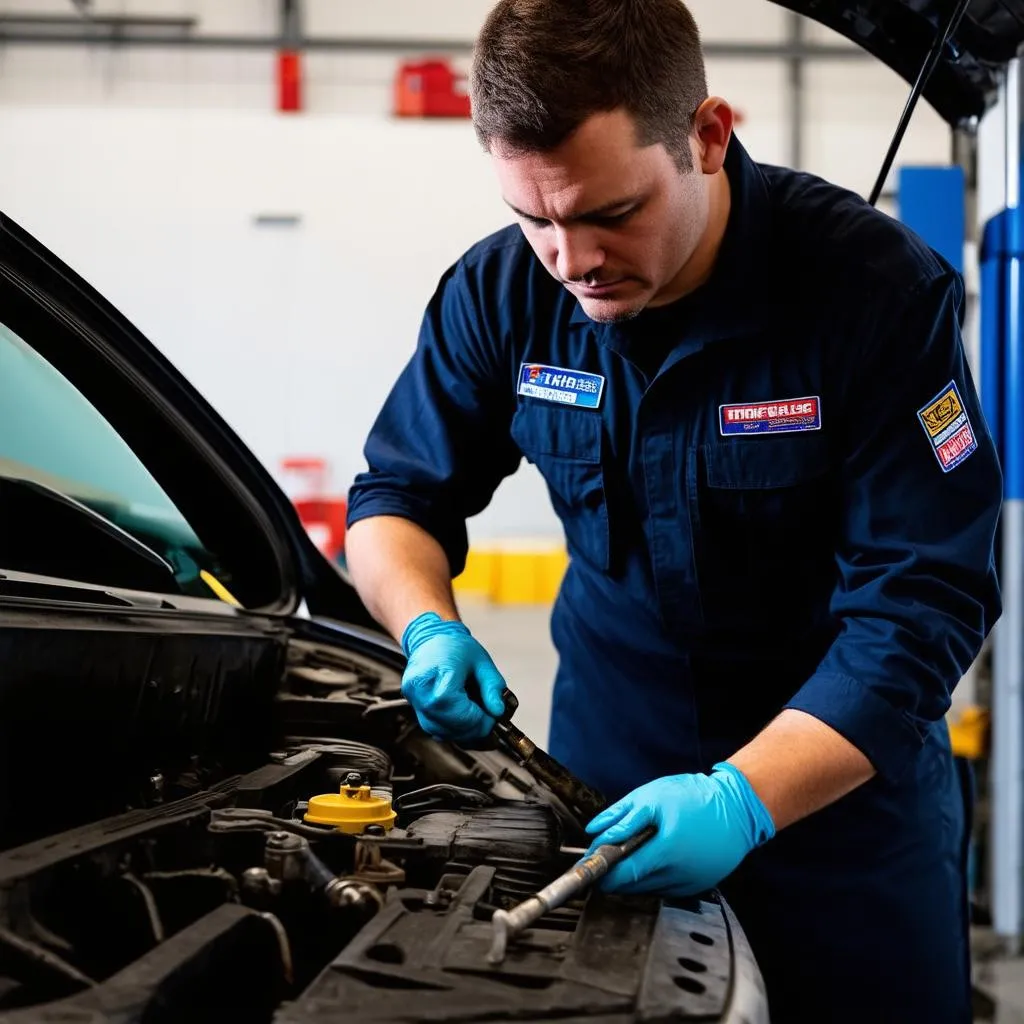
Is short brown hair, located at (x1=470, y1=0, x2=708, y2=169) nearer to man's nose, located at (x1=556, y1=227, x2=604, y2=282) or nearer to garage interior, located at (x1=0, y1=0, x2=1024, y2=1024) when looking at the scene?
man's nose, located at (x1=556, y1=227, x2=604, y2=282)

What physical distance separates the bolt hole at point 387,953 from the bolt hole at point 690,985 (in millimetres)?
205

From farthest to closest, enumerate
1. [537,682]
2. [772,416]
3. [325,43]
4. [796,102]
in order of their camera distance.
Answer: [796,102] → [325,43] → [537,682] → [772,416]

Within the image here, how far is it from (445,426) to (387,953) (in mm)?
882

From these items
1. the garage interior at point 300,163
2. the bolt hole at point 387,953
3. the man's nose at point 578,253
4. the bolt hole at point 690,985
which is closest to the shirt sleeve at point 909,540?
the man's nose at point 578,253

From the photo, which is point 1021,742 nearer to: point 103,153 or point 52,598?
point 52,598

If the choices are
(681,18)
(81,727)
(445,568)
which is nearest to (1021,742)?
(445,568)

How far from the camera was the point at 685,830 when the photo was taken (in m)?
1.10

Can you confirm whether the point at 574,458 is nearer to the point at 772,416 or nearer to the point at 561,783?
the point at 772,416

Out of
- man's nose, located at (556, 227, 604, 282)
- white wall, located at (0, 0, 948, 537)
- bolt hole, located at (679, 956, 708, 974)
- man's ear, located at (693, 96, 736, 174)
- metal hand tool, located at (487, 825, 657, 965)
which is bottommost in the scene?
bolt hole, located at (679, 956, 708, 974)

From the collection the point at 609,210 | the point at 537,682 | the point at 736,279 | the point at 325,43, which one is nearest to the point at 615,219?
the point at 609,210

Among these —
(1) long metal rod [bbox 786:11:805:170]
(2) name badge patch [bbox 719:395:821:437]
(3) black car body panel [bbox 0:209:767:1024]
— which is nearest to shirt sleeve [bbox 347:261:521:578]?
(3) black car body panel [bbox 0:209:767:1024]

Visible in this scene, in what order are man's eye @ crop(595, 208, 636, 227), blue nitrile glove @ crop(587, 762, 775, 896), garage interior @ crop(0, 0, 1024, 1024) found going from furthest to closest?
garage interior @ crop(0, 0, 1024, 1024), man's eye @ crop(595, 208, 636, 227), blue nitrile glove @ crop(587, 762, 775, 896)

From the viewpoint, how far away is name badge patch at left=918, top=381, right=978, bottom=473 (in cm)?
130

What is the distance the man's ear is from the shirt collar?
10 centimetres
